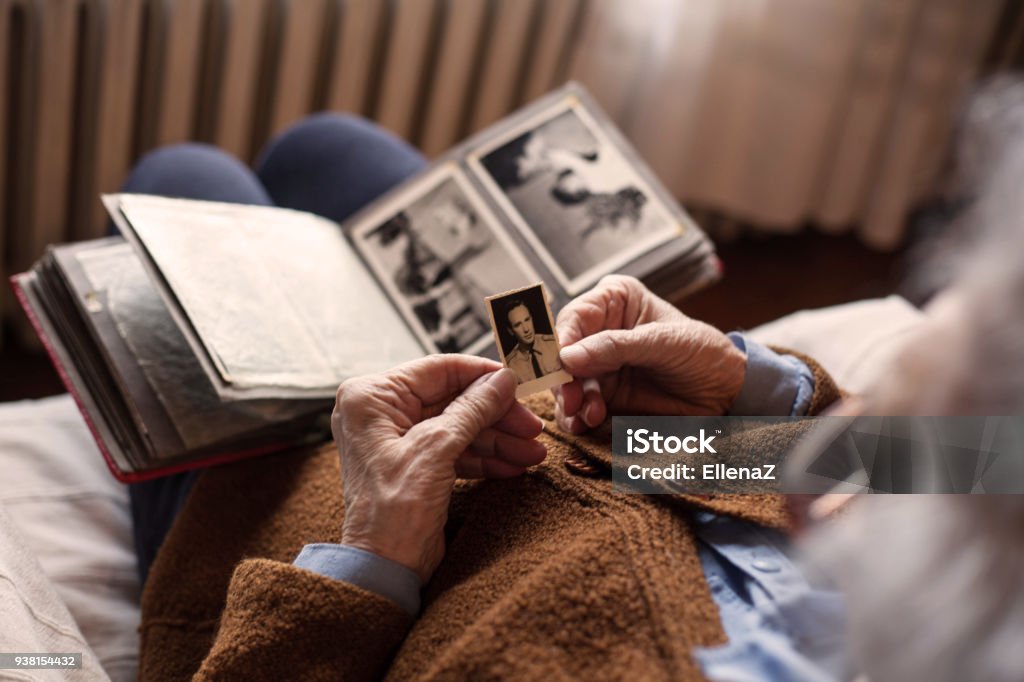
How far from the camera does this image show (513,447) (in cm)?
78

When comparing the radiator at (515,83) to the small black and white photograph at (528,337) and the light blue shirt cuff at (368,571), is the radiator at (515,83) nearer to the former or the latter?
the small black and white photograph at (528,337)

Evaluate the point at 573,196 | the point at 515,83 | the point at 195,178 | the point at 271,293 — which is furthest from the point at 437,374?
the point at 515,83

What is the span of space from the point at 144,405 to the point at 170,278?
13cm

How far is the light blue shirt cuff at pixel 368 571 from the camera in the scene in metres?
0.69

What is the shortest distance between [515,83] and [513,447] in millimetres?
1357

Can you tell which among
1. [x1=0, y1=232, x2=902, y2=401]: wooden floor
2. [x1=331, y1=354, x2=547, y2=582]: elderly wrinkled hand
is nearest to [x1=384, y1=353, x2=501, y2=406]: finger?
[x1=331, y1=354, x2=547, y2=582]: elderly wrinkled hand

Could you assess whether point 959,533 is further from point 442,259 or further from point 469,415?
point 442,259

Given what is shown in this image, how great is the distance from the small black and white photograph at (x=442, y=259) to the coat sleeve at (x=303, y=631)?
421 millimetres

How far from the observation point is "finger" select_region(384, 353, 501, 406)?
762 millimetres

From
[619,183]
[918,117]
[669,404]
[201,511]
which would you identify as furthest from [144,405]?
[918,117]

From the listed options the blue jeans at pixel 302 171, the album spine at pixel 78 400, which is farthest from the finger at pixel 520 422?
the blue jeans at pixel 302 171

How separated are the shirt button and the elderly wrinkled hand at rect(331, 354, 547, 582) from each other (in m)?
0.21

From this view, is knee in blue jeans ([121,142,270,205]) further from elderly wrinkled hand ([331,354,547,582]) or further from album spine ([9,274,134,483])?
elderly wrinkled hand ([331,354,547,582])

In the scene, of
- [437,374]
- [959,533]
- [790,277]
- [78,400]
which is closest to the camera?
[959,533]
